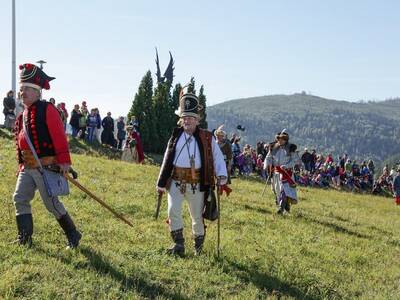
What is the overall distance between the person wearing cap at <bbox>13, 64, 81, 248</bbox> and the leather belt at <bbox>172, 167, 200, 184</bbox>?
1750mm

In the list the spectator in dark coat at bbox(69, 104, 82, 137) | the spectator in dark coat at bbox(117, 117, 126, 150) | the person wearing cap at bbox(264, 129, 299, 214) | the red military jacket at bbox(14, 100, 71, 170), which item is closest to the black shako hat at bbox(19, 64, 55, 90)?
the red military jacket at bbox(14, 100, 71, 170)

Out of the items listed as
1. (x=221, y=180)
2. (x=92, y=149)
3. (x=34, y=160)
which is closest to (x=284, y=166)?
(x=221, y=180)

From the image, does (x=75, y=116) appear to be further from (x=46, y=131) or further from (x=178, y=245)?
(x=46, y=131)

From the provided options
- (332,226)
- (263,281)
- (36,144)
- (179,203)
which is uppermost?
(36,144)

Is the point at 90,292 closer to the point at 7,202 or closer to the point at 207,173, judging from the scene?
the point at 207,173

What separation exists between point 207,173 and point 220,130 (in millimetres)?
6856

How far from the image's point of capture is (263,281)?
777cm

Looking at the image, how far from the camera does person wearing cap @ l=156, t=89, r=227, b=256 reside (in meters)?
8.32

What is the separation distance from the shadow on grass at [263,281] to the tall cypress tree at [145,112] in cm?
2796

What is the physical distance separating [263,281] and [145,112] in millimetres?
30075

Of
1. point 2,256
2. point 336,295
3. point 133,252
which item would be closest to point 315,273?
point 336,295

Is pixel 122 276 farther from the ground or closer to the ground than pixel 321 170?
closer to the ground

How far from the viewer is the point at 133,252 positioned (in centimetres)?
827

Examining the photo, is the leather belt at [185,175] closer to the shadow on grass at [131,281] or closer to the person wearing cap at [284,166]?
the shadow on grass at [131,281]
